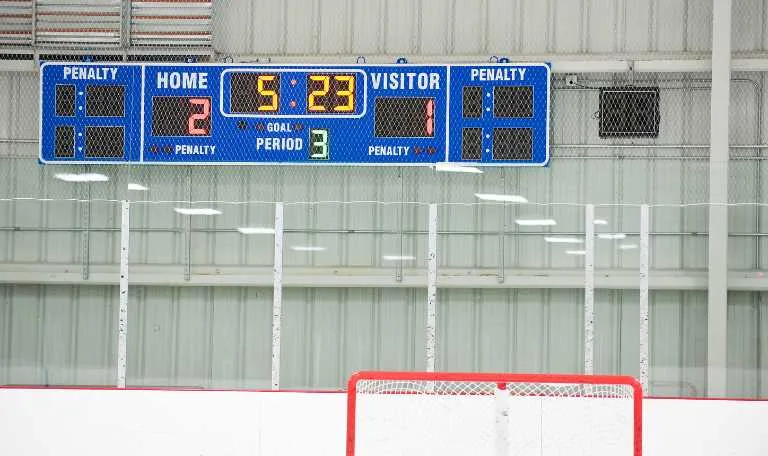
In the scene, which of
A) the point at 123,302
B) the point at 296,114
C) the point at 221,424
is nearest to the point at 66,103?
the point at 296,114

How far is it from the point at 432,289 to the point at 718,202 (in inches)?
117

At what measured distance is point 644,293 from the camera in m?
6.59

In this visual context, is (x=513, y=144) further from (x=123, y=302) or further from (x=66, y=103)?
(x=66, y=103)

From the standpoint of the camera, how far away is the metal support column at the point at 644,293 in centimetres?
656

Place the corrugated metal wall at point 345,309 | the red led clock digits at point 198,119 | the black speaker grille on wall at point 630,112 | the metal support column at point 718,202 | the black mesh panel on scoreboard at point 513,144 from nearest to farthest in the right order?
the corrugated metal wall at point 345,309
the metal support column at point 718,202
the black mesh panel on scoreboard at point 513,144
the red led clock digits at point 198,119
the black speaker grille on wall at point 630,112

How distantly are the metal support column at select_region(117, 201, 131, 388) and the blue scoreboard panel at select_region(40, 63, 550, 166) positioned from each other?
6.10ft

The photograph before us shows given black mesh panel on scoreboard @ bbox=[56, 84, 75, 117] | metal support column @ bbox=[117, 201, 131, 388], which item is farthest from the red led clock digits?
metal support column @ bbox=[117, 201, 131, 388]

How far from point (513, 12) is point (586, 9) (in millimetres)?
714

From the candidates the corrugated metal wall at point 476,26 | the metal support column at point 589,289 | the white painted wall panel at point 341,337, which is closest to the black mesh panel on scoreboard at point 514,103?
the corrugated metal wall at point 476,26

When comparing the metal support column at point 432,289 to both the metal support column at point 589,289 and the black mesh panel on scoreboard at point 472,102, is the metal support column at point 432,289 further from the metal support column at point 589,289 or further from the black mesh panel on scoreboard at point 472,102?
the black mesh panel on scoreboard at point 472,102

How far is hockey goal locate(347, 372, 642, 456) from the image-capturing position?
182 inches

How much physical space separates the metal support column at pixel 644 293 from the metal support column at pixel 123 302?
3.68 metres

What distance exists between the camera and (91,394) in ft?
20.1

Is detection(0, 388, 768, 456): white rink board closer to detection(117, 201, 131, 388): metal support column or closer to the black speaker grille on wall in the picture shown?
detection(117, 201, 131, 388): metal support column
